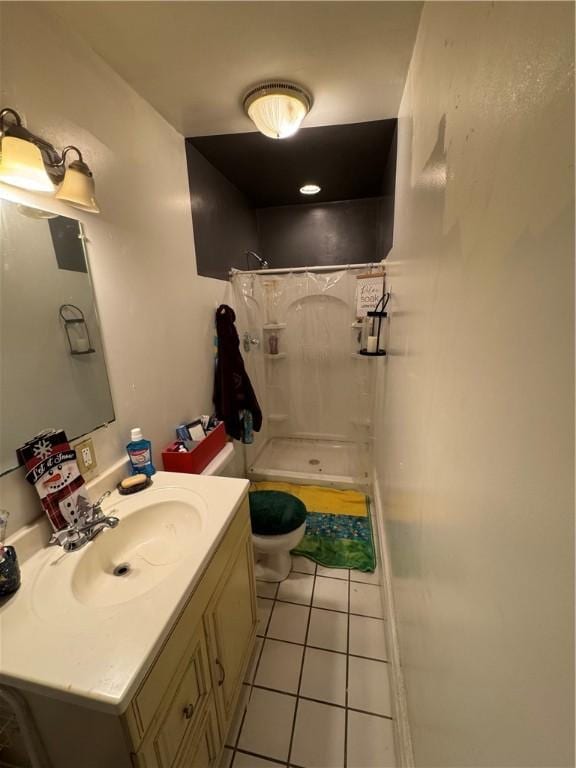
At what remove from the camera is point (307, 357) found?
8.93 feet

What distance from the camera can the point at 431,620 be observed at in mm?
711

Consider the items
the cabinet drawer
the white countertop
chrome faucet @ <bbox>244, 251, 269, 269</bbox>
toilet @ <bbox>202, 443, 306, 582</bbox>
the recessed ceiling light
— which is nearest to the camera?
the white countertop

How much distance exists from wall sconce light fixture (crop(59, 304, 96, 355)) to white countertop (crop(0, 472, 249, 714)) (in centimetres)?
53

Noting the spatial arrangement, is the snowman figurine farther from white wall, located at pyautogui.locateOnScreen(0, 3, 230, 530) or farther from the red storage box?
the red storage box

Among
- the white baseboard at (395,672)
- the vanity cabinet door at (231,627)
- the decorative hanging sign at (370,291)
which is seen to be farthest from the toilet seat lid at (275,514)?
the decorative hanging sign at (370,291)

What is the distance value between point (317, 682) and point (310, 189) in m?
2.97

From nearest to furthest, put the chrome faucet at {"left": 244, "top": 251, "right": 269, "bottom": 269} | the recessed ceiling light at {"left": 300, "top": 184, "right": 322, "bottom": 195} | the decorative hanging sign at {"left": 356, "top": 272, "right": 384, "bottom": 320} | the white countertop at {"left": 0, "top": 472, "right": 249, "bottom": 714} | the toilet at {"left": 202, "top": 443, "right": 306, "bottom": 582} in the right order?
the white countertop at {"left": 0, "top": 472, "right": 249, "bottom": 714}
the toilet at {"left": 202, "top": 443, "right": 306, "bottom": 582}
the decorative hanging sign at {"left": 356, "top": 272, "right": 384, "bottom": 320}
the recessed ceiling light at {"left": 300, "top": 184, "right": 322, "bottom": 195}
the chrome faucet at {"left": 244, "top": 251, "right": 269, "bottom": 269}

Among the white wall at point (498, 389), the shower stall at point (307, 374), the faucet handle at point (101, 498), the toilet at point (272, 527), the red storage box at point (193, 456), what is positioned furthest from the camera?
the shower stall at point (307, 374)

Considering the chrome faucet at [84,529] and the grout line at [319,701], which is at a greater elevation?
the chrome faucet at [84,529]

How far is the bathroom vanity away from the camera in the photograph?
0.56 meters

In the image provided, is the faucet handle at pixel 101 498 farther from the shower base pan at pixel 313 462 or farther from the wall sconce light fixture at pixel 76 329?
the shower base pan at pixel 313 462

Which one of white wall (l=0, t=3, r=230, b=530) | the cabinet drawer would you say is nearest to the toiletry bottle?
white wall (l=0, t=3, r=230, b=530)

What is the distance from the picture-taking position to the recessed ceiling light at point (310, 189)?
2304 mm

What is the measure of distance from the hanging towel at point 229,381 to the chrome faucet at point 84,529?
98 cm
